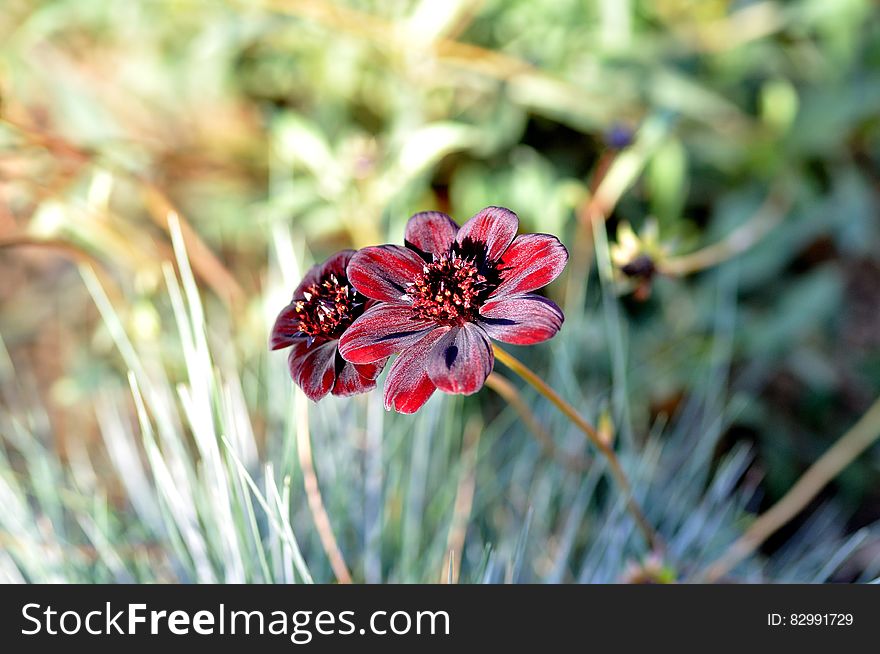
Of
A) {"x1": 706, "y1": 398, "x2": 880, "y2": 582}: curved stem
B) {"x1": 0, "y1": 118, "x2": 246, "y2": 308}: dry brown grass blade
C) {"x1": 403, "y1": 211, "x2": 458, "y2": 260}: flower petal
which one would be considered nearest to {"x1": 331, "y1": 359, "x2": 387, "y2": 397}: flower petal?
{"x1": 403, "y1": 211, "x2": 458, "y2": 260}: flower petal

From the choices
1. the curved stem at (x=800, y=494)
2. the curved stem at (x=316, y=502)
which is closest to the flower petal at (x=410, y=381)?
the curved stem at (x=316, y=502)

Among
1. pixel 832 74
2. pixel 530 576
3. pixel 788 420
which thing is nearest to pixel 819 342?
pixel 788 420

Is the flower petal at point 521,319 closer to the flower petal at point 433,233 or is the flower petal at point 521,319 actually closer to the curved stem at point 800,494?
the flower petal at point 433,233

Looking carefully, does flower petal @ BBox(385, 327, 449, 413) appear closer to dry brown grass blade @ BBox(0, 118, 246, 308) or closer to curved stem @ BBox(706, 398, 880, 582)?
dry brown grass blade @ BBox(0, 118, 246, 308)

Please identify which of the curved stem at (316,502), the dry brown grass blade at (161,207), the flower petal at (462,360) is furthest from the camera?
the dry brown grass blade at (161,207)

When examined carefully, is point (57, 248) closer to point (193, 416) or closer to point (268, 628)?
point (193, 416)

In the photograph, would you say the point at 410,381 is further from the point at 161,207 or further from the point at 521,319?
the point at 161,207

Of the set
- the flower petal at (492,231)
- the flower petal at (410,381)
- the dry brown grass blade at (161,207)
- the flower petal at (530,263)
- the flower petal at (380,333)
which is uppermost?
the dry brown grass blade at (161,207)
